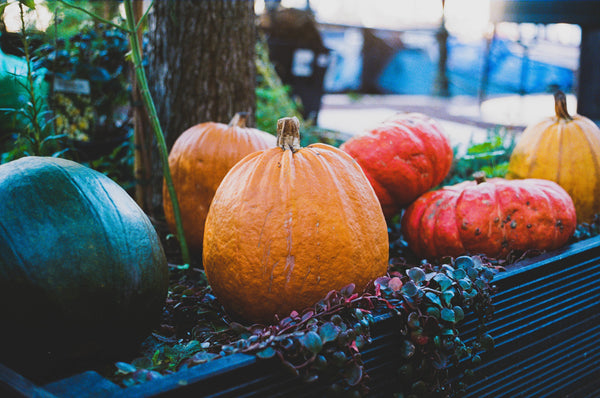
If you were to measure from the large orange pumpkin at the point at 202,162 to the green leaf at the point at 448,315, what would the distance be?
1.30m

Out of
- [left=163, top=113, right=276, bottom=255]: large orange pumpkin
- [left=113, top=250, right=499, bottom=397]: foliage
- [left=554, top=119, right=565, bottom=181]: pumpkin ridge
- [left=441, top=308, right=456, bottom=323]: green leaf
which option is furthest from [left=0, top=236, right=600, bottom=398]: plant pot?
[left=163, top=113, right=276, bottom=255]: large orange pumpkin

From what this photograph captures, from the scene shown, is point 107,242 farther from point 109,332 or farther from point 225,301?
point 225,301

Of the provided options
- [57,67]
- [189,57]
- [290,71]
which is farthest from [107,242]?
[290,71]

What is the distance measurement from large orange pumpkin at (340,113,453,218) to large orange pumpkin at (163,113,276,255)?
52 cm

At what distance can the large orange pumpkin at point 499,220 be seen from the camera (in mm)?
2264

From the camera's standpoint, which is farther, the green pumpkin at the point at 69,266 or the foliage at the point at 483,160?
the foliage at the point at 483,160

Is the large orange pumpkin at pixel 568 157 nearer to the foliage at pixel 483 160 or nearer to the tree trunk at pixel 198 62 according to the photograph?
the foliage at pixel 483 160

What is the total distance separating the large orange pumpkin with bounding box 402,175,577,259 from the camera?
2.26 metres

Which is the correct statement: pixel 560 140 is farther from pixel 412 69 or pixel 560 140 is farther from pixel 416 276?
pixel 412 69

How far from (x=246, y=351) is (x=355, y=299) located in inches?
15.8

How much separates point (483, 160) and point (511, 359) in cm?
207

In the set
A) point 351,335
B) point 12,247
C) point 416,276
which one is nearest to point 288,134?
point 416,276

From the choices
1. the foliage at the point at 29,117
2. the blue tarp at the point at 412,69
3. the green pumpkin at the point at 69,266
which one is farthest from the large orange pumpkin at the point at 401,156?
the blue tarp at the point at 412,69

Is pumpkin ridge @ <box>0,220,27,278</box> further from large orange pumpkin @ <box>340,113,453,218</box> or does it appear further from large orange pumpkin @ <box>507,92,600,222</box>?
large orange pumpkin @ <box>507,92,600,222</box>
